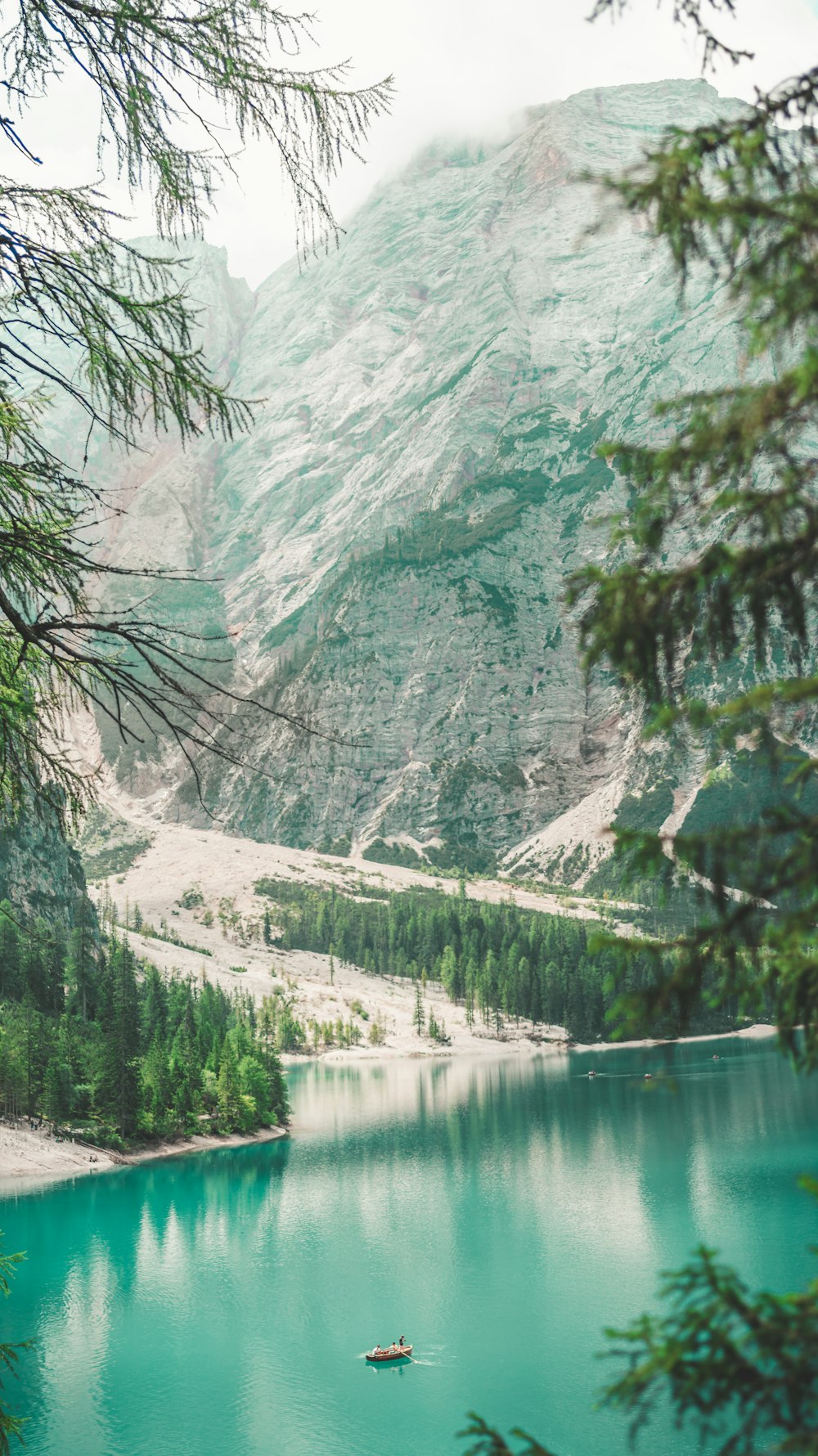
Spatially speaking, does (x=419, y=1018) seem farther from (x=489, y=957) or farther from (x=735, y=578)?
(x=735, y=578)

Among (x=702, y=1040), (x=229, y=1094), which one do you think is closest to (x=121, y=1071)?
(x=229, y=1094)

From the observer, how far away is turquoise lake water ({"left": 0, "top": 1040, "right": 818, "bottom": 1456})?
28.9 m

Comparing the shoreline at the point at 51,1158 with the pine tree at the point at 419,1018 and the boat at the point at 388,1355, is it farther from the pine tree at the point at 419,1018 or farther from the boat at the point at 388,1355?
the pine tree at the point at 419,1018

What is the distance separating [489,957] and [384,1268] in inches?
4721

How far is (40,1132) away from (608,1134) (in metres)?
39.5

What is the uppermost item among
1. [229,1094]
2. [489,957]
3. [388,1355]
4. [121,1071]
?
[489,957]

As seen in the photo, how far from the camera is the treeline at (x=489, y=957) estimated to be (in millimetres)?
148375

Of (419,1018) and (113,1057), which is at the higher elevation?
(113,1057)

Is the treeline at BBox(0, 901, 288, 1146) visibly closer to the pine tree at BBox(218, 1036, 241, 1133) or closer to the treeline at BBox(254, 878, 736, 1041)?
the pine tree at BBox(218, 1036, 241, 1133)

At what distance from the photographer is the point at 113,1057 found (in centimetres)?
6888

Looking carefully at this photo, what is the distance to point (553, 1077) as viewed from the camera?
4210 inches

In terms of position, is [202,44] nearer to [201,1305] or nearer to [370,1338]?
[370,1338]

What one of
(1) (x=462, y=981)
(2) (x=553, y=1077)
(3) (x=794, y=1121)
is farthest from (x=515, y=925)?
(3) (x=794, y=1121)

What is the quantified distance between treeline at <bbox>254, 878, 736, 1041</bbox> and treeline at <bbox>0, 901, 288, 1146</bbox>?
57501mm
